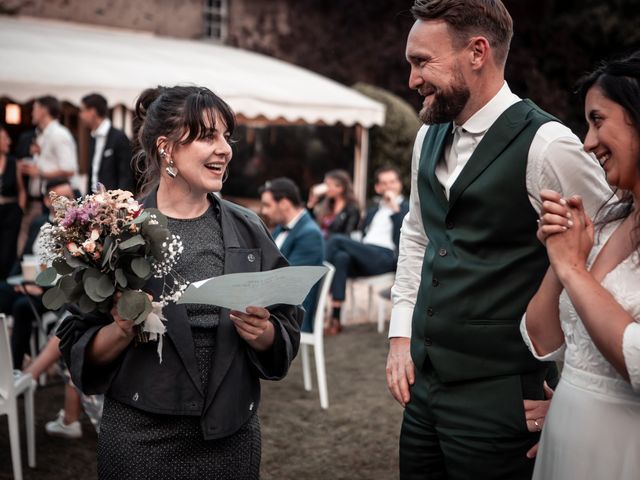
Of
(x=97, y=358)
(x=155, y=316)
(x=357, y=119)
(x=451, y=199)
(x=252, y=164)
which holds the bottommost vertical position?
(x=252, y=164)

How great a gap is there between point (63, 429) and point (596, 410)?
4.28m

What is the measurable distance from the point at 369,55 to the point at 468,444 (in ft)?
62.3

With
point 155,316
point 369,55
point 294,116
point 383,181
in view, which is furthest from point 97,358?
point 369,55

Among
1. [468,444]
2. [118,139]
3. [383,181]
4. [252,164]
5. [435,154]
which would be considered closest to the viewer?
[468,444]

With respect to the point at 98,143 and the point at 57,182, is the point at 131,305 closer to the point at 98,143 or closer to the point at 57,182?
the point at 57,182

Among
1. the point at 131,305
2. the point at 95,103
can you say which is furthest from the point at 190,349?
the point at 95,103

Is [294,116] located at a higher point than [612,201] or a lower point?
lower

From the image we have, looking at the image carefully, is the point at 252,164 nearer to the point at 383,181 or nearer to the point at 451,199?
the point at 383,181

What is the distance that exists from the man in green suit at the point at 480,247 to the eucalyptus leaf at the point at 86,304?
3.29 feet

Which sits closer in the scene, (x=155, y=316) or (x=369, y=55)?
(x=155, y=316)

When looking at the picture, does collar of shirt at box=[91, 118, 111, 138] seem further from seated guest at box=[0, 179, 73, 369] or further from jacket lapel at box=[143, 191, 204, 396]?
jacket lapel at box=[143, 191, 204, 396]

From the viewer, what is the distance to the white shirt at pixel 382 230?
9352mm

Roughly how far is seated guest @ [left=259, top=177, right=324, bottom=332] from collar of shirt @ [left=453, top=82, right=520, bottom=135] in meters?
3.84

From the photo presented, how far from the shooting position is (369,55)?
20641mm
